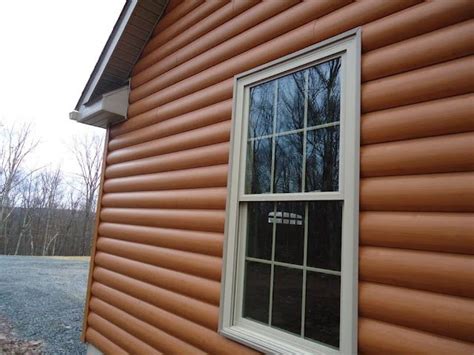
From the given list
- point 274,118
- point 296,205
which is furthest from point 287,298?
point 274,118

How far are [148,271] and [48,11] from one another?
46.5ft

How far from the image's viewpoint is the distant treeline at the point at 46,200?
1911 centimetres

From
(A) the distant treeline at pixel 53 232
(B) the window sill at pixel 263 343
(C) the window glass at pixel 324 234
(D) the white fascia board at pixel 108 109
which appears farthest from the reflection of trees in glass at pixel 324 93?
(A) the distant treeline at pixel 53 232

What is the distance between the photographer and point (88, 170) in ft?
67.7

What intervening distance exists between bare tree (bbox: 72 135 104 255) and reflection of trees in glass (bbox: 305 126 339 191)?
20051 millimetres

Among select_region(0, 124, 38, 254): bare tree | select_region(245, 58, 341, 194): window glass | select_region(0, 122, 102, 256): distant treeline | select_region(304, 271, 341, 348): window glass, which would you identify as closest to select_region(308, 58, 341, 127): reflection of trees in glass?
select_region(245, 58, 341, 194): window glass

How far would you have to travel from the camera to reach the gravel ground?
16.6 ft

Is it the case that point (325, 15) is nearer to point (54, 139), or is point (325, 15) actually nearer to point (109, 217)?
point (109, 217)

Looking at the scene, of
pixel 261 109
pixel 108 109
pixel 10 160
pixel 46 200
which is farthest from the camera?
pixel 46 200

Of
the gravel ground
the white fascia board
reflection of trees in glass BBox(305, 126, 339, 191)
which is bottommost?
the gravel ground

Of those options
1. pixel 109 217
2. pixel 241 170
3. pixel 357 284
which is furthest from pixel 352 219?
pixel 109 217

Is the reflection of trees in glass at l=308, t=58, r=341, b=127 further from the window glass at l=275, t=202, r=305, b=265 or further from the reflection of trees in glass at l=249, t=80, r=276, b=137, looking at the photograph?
the window glass at l=275, t=202, r=305, b=265

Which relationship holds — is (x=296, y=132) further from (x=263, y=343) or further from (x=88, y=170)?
(x=88, y=170)

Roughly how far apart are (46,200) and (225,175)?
22.5 metres
